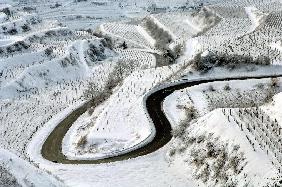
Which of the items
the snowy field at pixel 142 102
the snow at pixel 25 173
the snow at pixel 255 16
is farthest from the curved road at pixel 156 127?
the snow at pixel 255 16

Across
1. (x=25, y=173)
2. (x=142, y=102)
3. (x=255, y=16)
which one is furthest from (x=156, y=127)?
(x=255, y=16)

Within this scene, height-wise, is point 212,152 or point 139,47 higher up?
point 212,152

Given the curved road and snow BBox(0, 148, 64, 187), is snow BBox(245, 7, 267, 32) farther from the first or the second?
snow BBox(0, 148, 64, 187)

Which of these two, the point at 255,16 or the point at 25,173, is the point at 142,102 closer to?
the point at 25,173

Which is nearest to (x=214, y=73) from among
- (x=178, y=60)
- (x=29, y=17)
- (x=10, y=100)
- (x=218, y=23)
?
(x=178, y=60)

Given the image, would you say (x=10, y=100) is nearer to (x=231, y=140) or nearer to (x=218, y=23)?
(x=231, y=140)

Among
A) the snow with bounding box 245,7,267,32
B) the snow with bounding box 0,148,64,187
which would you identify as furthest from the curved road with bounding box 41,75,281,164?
the snow with bounding box 245,7,267,32
